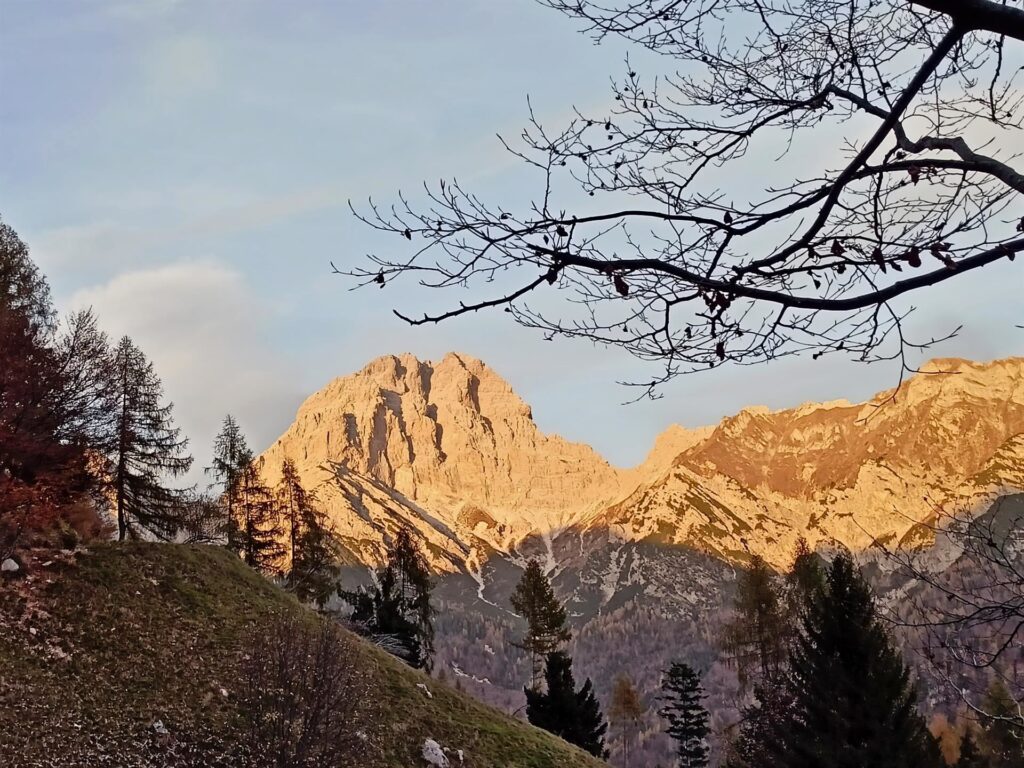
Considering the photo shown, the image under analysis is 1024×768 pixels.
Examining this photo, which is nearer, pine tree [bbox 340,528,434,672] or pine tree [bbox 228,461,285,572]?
pine tree [bbox 340,528,434,672]

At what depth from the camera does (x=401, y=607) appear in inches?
1448

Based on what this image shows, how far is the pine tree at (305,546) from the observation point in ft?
123

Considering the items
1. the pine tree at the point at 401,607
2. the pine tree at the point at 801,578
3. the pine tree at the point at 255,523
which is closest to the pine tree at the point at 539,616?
Result: the pine tree at the point at 401,607

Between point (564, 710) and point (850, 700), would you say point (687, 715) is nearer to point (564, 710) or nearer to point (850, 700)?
point (564, 710)

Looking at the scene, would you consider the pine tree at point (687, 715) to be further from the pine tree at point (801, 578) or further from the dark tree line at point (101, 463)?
the dark tree line at point (101, 463)

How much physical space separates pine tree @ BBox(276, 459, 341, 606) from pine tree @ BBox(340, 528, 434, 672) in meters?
1.49

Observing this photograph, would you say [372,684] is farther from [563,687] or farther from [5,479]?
[563,687]

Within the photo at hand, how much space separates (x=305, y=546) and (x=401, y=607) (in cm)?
560

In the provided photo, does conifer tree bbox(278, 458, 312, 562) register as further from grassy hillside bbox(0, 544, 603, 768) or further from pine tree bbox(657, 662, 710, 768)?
pine tree bbox(657, 662, 710, 768)

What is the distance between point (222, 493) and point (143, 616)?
1753cm

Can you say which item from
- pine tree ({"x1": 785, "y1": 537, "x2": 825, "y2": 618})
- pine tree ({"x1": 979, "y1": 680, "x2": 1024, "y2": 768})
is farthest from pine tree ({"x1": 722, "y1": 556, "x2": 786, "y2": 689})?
pine tree ({"x1": 979, "y1": 680, "x2": 1024, "y2": 768})

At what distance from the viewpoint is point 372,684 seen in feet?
66.8

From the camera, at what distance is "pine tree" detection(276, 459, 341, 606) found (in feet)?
123

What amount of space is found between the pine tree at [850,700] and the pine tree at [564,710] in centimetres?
1353
